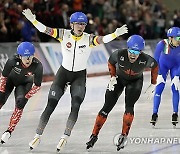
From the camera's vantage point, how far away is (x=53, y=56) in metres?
17.0

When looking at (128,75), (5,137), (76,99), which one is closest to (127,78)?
(128,75)

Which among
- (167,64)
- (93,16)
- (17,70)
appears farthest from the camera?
(93,16)

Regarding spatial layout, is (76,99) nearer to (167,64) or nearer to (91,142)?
(91,142)

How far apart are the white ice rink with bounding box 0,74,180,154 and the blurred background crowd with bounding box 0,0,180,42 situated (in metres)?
4.33

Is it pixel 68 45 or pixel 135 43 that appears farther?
pixel 68 45

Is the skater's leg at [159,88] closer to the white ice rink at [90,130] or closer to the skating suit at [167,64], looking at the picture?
the skating suit at [167,64]

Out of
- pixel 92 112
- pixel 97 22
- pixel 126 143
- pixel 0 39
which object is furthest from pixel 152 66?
pixel 97 22

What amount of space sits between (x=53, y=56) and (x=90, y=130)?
7.96 m

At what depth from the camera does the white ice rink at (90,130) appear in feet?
25.7

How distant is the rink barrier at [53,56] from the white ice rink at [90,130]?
124 inches

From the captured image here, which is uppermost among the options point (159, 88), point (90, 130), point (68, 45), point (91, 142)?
point (68, 45)

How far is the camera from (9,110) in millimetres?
11336

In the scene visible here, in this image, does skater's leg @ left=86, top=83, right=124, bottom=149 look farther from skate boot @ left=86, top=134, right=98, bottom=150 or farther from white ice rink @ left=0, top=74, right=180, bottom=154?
white ice rink @ left=0, top=74, right=180, bottom=154

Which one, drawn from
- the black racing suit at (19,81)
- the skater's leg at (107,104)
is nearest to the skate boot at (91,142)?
the skater's leg at (107,104)
